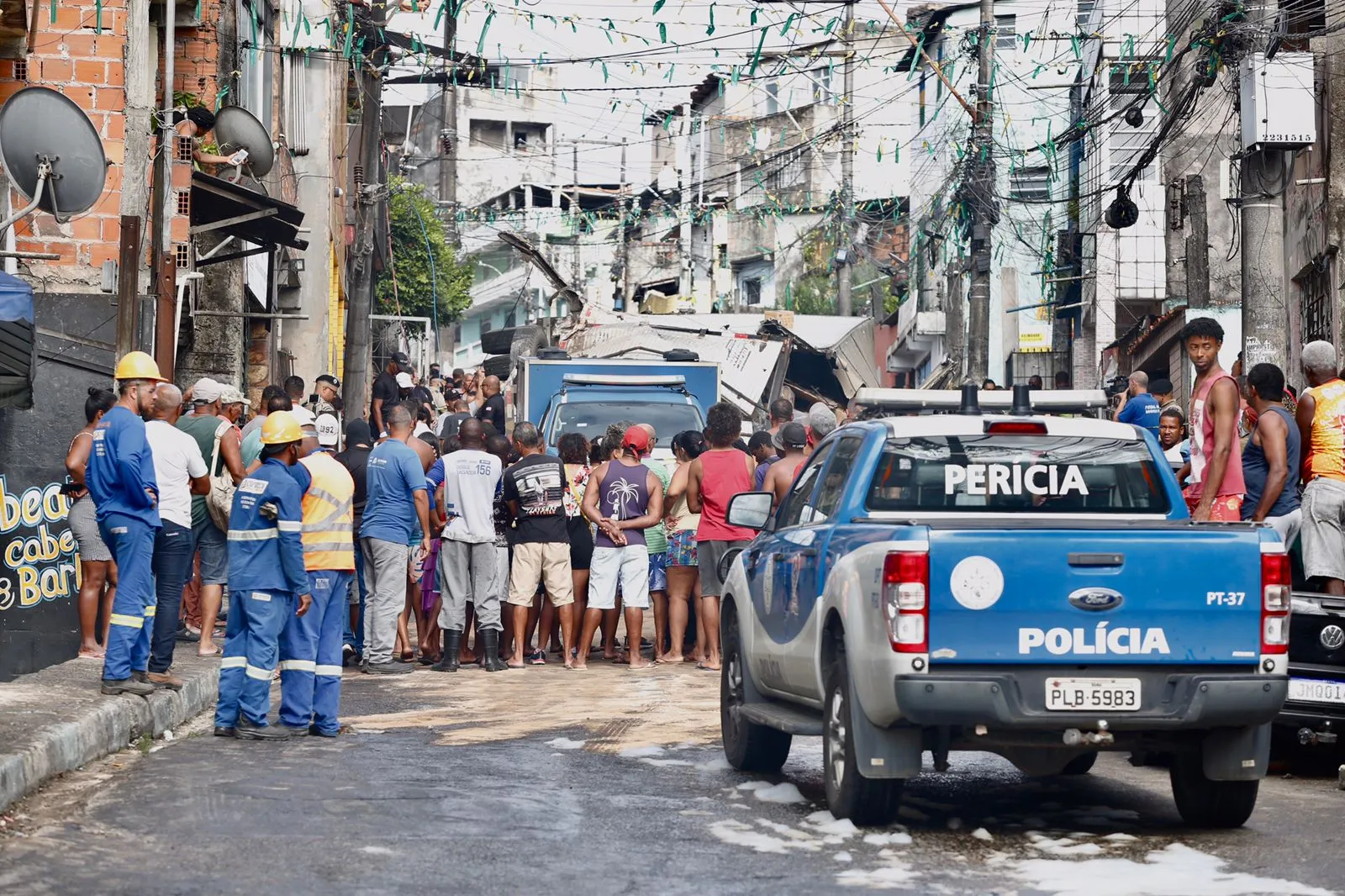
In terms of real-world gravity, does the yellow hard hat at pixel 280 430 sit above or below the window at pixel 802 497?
above

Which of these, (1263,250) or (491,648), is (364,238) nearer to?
(491,648)

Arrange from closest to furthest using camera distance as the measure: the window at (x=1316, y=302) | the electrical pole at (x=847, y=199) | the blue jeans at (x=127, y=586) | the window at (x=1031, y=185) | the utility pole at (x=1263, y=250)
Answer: the blue jeans at (x=127, y=586)
the utility pole at (x=1263, y=250)
the window at (x=1316, y=302)
the electrical pole at (x=847, y=199)
the window at (x=1031, y=185)

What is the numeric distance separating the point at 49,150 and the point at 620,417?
30.6 feet

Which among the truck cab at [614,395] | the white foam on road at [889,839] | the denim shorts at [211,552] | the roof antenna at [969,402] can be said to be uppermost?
the truck cab at [614,395]

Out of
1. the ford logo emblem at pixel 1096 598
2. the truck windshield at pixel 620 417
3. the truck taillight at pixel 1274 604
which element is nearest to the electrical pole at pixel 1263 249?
the truck taillight at pixel 1274 604

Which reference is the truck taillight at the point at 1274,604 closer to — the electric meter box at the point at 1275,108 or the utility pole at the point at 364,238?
the electric meter box at the point at 1275,108

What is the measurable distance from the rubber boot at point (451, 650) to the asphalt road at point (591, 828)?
4081mm

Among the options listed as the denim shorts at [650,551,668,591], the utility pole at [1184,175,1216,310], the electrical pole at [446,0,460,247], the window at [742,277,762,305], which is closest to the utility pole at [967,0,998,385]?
the utility pole at [1184,175,1216,310]

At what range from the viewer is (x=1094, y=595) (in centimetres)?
709

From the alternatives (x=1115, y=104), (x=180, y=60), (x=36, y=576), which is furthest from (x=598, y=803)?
(x=1115, y=104)

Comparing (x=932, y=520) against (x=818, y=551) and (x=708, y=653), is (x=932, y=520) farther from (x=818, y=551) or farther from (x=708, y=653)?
(x=708, y=653)

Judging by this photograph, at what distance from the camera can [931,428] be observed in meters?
8.25

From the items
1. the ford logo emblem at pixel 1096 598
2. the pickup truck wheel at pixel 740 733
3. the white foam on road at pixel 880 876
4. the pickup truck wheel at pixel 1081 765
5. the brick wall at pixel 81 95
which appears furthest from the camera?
the brick wall at pixel 81 95

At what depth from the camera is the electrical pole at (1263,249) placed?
13859 millimetres
